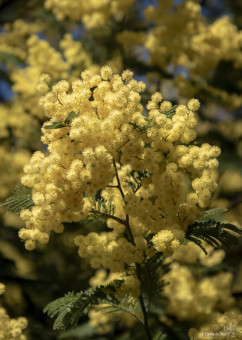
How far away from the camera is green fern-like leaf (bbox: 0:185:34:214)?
2.05 metres

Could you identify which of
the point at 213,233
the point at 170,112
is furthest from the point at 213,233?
the point at 170,112

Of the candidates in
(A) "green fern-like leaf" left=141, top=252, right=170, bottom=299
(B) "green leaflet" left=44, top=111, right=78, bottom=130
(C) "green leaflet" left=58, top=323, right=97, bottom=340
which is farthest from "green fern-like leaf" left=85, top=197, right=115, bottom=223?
(C) "green leaflet" left=58, top=323, right=97, bottom=340

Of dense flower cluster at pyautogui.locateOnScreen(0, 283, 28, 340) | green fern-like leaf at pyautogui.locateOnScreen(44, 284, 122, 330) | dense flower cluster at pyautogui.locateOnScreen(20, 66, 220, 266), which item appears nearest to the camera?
dense flower cluster at pyautogui.locateOnScreen(20, 66, 220, 266)

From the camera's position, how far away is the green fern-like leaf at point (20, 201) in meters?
Answer: 2.05

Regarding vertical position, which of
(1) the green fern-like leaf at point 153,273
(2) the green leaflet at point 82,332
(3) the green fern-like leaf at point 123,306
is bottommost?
(3) the green fern-like leaf at point 123,306

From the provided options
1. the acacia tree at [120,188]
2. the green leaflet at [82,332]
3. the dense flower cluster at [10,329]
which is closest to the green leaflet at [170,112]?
the acacia tree at [120,188]

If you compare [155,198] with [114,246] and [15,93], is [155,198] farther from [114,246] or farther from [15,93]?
[15,93]

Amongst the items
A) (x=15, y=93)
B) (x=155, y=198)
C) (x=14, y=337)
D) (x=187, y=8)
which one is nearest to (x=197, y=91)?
(x=187, y=8)

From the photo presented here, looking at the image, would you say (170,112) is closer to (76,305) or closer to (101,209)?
(101,209)

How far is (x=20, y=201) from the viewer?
2074 mm

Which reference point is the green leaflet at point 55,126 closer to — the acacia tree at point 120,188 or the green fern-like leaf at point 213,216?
the acacia tree at point 120,188

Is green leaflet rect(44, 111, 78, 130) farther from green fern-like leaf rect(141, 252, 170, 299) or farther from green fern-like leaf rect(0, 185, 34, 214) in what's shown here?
green fern-like leaf rect(141, 252, 170, 299)

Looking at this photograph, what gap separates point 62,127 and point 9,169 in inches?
136

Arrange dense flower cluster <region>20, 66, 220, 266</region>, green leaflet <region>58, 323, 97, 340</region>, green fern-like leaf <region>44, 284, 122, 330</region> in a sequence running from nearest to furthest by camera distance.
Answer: dense flower cluster <region>20, 66, 220, 266</region>, green fern-like leaf <region>44, 284, 122, 330</region>, green leaflet <region>58, 323, 97, 340</region>
